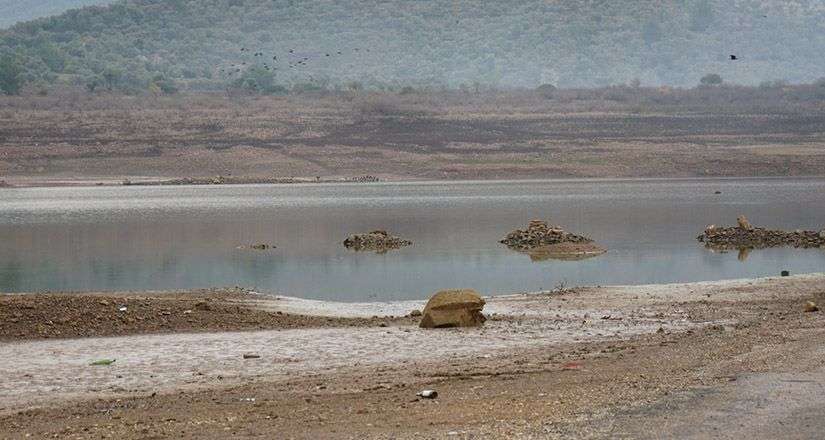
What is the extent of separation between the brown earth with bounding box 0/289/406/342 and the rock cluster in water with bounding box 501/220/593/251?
1685 centimetres

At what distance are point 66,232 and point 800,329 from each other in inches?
1298

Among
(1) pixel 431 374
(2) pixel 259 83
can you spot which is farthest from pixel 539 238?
(2) pixel 259 83

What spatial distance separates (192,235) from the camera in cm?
4375

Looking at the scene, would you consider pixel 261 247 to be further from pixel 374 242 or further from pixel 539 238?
pixel 539 238

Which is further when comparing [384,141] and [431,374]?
[384,141]

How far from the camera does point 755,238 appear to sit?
1489 inches

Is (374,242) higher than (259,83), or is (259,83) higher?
(259,83)

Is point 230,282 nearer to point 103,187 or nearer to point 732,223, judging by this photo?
point 732,223

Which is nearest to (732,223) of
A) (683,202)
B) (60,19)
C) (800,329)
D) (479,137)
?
(683,202)

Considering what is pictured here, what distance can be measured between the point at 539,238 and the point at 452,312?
733 inches

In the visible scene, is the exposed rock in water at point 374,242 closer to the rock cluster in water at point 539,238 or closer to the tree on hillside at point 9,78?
the rock cluster in water at point 539,238

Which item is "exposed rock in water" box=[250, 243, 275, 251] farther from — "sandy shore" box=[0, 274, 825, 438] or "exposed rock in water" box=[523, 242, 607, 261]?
"sandy shore" box=[0, 274, 825, 438]

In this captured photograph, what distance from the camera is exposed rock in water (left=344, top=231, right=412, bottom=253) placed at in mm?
37531

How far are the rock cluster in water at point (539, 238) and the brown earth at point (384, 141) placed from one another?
177 feet
